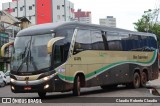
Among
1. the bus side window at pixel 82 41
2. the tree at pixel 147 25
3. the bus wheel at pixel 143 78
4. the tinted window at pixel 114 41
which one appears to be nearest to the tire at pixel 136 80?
the bus wheel at pixel 143 78

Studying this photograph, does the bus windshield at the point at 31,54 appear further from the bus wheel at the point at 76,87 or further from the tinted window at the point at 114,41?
the tinted window at the point at 114,41

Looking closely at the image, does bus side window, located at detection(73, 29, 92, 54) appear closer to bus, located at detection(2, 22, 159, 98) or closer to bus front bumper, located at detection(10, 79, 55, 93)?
bus, located at detection(2, 22, 159, 98)

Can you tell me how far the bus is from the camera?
17844 millimetres

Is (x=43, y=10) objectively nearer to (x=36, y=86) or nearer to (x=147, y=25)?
(x=147, y=25)

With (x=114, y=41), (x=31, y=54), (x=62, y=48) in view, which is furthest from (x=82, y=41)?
(x=114, y=41)

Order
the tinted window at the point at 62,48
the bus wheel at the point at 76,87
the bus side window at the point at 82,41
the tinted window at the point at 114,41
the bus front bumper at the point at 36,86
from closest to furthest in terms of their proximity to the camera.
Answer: the bus front bumper at the point at 36,86 < the tinted window at the point at 62,48 < the bus wheel at the point at 76,87 < the bus side window at the point at 82,41 < the tinted window at the point at 114,41

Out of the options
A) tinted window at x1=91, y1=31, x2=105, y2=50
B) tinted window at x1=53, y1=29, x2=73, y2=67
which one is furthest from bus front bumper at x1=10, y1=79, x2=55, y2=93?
tinted window at x1=91, y1=31, x2=105, y2=50

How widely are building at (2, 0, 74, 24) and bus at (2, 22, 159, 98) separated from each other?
83.5 meters

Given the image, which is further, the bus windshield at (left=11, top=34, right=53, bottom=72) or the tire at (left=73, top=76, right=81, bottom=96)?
the tire at (left=73, top=76, right=81, bottom=96)

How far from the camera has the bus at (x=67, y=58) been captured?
1784 cm

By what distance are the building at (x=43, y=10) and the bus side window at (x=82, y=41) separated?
86.9 m

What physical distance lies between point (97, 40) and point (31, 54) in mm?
4561

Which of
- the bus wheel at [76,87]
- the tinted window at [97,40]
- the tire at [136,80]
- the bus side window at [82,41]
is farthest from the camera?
the tire at [136,80]

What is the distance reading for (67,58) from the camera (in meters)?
18.8
